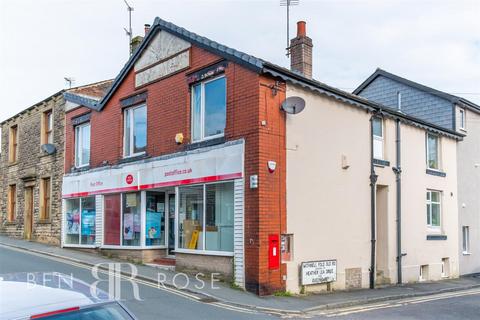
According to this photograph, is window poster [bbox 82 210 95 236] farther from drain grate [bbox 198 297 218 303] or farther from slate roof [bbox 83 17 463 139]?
drain grate [bbox 198 297 218 303]

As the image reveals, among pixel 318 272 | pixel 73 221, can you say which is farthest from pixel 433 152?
pixel 73 221

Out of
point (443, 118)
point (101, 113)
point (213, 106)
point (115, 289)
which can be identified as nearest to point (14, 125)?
point (101, 113)

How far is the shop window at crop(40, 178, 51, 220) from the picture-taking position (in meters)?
23.0

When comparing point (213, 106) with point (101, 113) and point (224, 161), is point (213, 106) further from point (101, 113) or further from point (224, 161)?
point (101, 113)

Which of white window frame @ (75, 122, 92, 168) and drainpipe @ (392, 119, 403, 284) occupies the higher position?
white window frame @ (75, 122, 92, 168)

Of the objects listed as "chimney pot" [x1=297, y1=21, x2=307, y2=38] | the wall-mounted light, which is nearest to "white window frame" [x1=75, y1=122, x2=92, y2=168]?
the wall-mounted light

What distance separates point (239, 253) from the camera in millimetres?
12711

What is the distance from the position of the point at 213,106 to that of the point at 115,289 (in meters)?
5.81

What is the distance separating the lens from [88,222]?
63.6ft

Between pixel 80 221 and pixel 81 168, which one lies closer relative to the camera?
pixel 80 221

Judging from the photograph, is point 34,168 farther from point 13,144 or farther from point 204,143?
point 204,143

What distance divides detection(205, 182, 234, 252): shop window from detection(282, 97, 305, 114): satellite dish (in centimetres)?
252

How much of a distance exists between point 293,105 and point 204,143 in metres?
2.89

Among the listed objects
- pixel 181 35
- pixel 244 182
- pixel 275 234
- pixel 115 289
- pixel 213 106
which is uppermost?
pixel 181 35
